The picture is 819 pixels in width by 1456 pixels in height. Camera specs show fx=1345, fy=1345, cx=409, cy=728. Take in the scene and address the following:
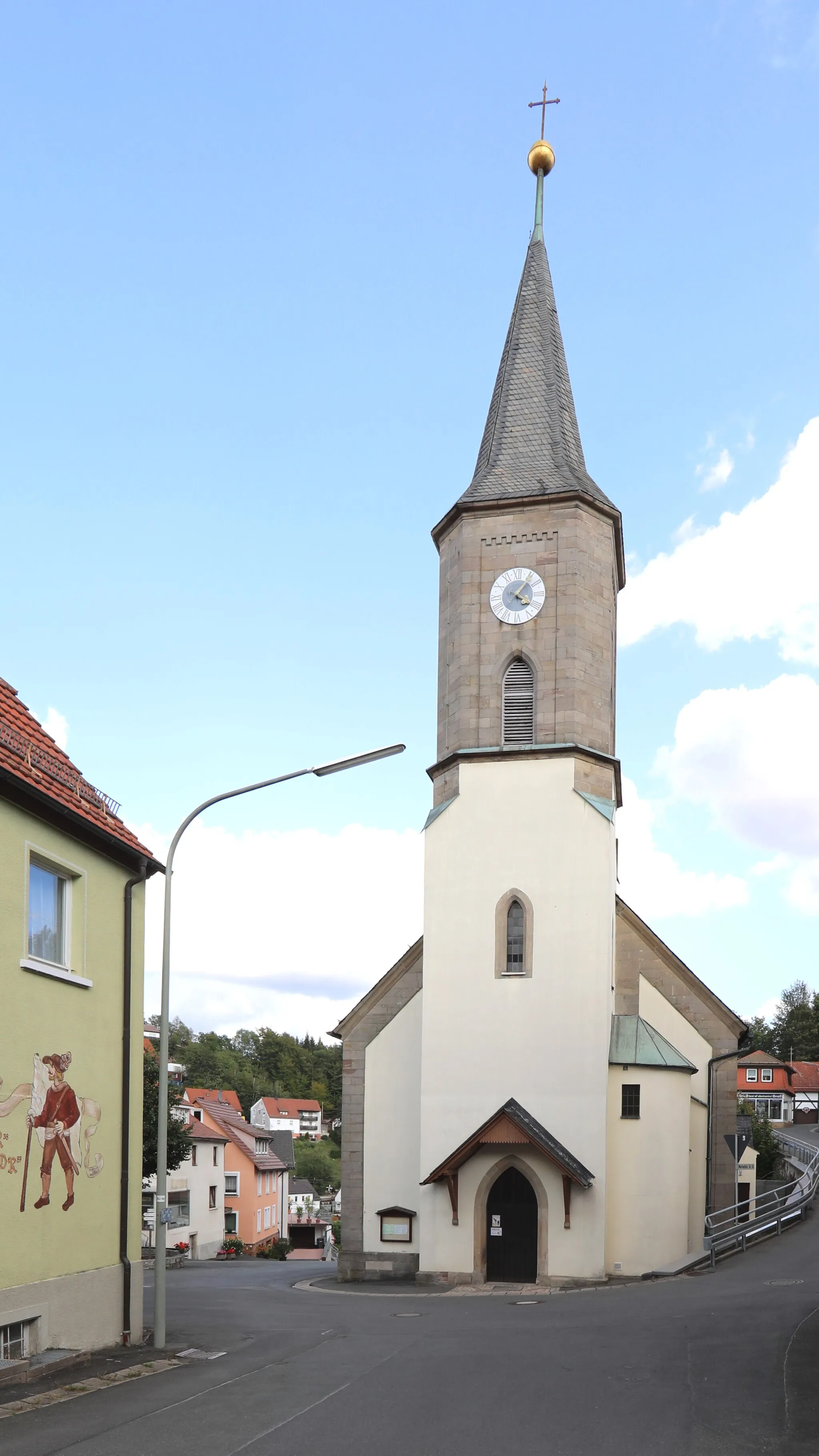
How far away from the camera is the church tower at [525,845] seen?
26125 mm

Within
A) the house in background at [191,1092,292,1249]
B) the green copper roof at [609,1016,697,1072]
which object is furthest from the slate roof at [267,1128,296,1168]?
the green copper roof at [609,1016,697,1072]

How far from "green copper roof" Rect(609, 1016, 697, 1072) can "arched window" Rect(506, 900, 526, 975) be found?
2.44 meters

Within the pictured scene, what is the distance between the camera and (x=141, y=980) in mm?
17406

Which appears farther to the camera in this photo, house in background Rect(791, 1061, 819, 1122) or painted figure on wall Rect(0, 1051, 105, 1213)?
house in background Rect(791, 1061, 819, 1122)

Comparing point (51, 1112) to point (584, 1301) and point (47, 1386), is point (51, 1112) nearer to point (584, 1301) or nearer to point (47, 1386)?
point (47, 1386)

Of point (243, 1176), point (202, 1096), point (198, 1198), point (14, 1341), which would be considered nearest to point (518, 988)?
point (14, 1341)

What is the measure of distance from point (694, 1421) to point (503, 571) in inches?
816

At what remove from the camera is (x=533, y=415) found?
31672mm

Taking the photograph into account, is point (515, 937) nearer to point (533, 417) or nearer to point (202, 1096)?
point (533, 417)

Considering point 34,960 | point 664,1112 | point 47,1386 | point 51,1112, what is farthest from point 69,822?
point 664,1112

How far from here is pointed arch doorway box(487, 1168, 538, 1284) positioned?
25.8m

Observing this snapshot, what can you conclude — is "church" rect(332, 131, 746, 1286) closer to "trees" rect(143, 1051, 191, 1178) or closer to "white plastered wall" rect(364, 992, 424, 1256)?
"white plastered wall" rect(364, 992, 424, 1256)

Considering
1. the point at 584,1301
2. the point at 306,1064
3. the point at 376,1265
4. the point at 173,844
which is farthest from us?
the point at 306,1064

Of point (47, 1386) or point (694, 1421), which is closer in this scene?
point (694, 1421)
